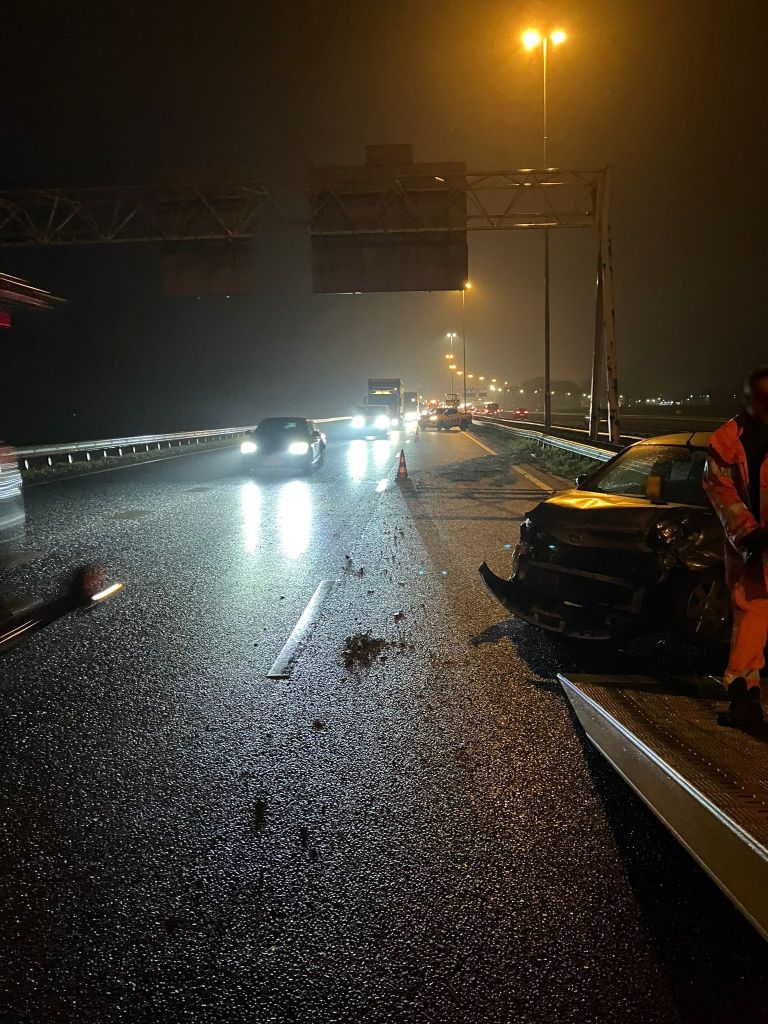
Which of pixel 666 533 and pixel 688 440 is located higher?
pixel 688 440

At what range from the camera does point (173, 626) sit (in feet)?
20.2

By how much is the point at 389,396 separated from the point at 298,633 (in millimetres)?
50090

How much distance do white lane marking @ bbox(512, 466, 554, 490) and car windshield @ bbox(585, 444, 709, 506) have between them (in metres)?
10.0

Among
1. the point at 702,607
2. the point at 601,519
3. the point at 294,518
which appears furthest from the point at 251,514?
the point at 702,607

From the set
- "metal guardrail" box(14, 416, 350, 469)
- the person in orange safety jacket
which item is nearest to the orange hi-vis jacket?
the person in orange safety jacket

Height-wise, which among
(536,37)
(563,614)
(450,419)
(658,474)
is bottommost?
(563,614)

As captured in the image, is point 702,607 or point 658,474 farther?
point 658,474

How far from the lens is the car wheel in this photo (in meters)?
4.41

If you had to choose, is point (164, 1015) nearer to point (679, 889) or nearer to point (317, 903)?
point (317, 903)

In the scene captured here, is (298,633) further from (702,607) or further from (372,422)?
(372,422)

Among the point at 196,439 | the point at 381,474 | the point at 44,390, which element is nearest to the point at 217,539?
the point at 381,474

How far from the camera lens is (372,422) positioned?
4903 centimetres

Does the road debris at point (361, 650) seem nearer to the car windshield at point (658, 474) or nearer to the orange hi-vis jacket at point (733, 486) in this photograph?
the car windshield at point (658, 474)

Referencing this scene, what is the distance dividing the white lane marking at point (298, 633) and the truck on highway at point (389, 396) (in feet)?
152
